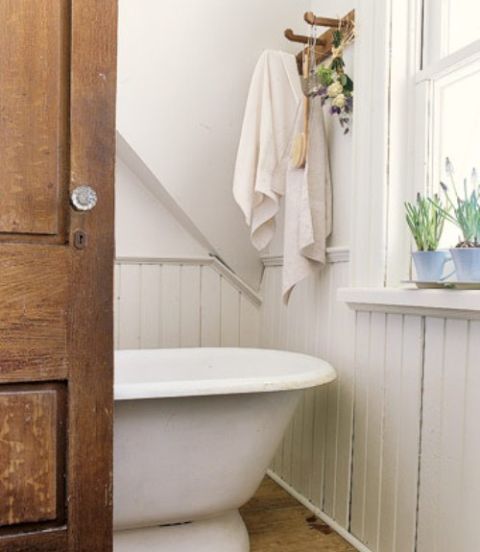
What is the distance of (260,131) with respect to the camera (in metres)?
2.06

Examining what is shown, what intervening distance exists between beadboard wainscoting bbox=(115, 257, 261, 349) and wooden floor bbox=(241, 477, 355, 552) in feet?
2.33

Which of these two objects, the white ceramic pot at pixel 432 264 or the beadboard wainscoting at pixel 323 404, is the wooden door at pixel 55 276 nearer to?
the white ceramic pot at pixel 432 264

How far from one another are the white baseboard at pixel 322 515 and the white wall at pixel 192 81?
42.9 inches

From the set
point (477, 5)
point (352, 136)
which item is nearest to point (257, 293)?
point (352, 136)

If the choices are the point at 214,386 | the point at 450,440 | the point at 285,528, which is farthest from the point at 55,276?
the point at 285,528

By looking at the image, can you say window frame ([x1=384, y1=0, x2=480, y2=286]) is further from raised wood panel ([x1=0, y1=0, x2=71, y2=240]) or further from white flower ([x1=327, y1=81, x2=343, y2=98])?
raised wood panel ([x1=0, y1=0, x2=71, y2=240])

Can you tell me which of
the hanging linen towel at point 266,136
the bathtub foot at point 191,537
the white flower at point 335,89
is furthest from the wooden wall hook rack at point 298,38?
the bathtub foot at point 191,537

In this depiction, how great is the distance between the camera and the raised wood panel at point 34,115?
112 centimetres

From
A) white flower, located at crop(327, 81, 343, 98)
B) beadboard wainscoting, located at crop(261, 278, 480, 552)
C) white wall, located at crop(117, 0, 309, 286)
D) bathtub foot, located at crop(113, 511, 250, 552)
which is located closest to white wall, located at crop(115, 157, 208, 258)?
white wall, located at crop(117, 0, 309, 286)

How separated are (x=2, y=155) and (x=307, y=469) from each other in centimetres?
149

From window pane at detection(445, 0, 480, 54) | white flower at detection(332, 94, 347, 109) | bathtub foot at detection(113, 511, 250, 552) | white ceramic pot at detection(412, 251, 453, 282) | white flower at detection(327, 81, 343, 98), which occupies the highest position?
window pane at detection(445, 0, 480, 54)

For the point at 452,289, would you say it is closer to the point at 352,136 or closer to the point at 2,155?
the point at 352,136

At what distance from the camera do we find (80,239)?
1.17m

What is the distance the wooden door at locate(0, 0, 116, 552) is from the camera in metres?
1.13
